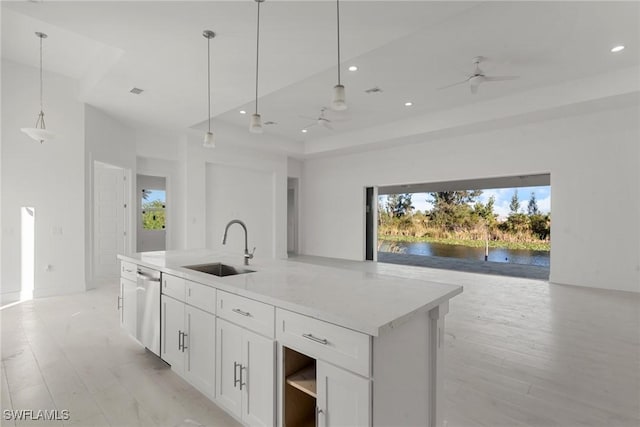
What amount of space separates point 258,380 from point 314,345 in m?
0.49

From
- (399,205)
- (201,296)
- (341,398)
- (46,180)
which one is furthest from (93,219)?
(399,205)

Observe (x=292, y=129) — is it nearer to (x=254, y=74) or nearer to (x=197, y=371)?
(x=254, y=74)

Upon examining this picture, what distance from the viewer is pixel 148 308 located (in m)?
2.54

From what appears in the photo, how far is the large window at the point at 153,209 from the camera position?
7223mm

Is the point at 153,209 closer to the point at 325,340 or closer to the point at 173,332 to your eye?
the point at 173,332

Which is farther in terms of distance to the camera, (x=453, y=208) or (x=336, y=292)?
(x=453, y=208)

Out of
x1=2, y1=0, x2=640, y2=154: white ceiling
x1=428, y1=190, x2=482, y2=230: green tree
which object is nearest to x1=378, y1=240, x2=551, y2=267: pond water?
x1=428, y1=190, x2=482, y2=230: green tree

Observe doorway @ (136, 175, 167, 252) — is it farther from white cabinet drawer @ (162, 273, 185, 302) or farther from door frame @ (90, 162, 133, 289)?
white cabinet drawer @ (162, 273, 185, 302)

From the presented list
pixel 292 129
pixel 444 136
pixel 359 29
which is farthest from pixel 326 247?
pixel 359 29

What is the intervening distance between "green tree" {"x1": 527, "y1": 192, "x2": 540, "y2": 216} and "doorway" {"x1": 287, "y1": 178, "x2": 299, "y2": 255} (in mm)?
6653

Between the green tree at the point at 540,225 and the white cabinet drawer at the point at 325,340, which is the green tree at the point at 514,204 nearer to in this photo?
the green tree at the point at 540,225

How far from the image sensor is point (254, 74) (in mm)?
3926

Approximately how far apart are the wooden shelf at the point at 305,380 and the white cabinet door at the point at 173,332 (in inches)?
41.7

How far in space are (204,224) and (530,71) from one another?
263 inches
